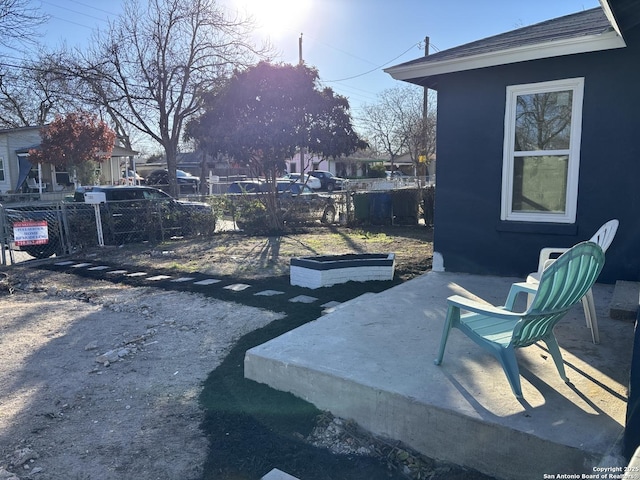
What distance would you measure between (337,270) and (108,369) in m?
3.28

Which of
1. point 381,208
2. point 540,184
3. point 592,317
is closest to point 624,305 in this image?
point 592,317

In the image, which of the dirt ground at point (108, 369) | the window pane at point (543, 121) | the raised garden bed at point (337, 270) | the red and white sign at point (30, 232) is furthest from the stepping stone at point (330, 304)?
the red and white sign at point (30, 232)

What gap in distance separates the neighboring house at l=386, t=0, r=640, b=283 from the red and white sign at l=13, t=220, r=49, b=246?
7441 mm

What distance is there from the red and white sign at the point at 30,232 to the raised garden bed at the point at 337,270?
5.73 metres

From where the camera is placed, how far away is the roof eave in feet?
16.1

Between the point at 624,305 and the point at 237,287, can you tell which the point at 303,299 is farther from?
the point at 624,305

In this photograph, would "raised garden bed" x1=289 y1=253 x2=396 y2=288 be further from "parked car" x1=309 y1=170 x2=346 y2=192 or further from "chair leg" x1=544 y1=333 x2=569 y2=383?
"parked car" x1=309 y1=170 x2=346 y2=192

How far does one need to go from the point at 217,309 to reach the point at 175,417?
254 centimetres

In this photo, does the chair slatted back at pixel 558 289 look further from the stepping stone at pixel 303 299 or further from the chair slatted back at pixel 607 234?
the stepping stone at pixel 303 299

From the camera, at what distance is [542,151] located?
5.75m

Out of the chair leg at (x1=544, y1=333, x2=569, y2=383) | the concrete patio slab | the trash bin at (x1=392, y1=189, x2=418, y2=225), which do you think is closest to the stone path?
the concrete patio slab

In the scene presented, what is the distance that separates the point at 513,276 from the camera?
603 centimetres

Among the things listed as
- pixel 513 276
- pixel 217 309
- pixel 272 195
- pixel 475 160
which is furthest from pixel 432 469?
pixel 272 195

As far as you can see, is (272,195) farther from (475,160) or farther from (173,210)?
(475,160)
